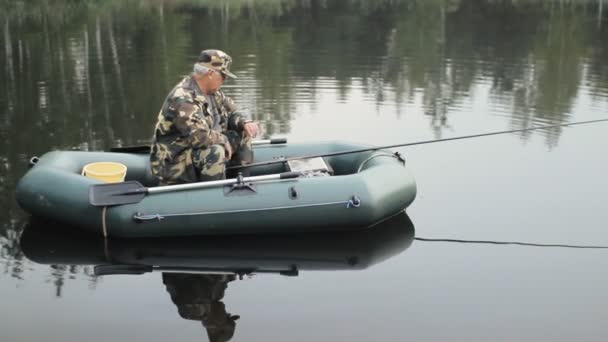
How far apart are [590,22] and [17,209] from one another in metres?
22.3

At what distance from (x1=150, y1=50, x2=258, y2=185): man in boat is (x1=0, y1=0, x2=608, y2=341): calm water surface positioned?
0.57 metres

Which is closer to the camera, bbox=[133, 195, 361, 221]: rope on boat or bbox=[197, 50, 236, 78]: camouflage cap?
bbox=[133, 195, 361, 221]: rope on boat

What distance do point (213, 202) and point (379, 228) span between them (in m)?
1.39

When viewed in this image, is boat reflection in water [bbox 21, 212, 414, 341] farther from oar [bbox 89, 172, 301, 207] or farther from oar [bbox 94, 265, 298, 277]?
oar [bbox 89, 172, 301, 207]

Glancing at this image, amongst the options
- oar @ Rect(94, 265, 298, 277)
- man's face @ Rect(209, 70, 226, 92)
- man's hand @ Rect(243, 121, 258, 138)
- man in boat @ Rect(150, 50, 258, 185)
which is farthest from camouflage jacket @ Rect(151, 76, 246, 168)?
oar @ Rect(94, 265, 298, 277)

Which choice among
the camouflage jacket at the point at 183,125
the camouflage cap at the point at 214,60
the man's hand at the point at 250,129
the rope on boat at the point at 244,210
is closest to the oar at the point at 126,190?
the rope on boat at the point at 244,210

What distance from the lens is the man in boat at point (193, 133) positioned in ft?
18.0

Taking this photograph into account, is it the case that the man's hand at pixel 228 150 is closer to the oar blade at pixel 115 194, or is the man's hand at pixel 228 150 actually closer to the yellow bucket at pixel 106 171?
the oar blade at pixel 115 194

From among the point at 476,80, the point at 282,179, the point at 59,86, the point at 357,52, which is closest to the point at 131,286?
the point at 282,179

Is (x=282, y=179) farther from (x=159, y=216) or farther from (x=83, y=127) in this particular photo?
(x=83, y=127)

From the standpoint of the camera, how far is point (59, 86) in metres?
11.7

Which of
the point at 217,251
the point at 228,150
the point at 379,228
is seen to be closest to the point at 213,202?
the point at 217,251

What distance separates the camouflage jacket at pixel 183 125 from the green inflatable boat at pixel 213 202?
12.3 inches

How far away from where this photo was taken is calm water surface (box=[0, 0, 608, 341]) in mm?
4508
